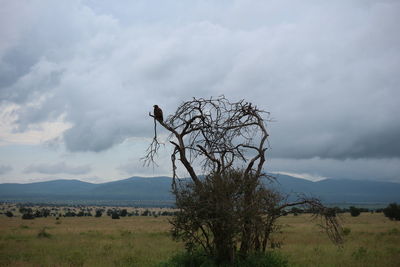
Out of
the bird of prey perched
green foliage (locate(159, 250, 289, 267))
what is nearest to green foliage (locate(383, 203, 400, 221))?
green foliage (locate(159, 250, 289, 267))

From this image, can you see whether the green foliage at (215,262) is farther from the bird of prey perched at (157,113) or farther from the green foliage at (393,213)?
the green foliage at (393,213)

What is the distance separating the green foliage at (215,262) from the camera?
12.0m

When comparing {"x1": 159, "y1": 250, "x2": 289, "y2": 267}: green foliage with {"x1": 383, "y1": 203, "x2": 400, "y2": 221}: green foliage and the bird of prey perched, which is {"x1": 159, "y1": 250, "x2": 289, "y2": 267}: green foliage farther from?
{"x1": 383, "y1": 203, "x2": 400, "y2": 221}: green foliage

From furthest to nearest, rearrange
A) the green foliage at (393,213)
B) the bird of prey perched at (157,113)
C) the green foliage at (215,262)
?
the green foliage at (393,213) → the bird of prey perched at (157,113) → the green foliage at (215,262)

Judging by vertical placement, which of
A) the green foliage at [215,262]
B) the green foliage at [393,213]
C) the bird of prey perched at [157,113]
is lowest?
the green foliage at [393,213]

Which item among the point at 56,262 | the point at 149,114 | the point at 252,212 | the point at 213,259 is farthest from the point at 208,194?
the point at 56,262

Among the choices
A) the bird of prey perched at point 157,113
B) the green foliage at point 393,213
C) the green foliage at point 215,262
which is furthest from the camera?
Answer: the green foliage at point 393,213

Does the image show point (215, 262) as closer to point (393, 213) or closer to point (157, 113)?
point (157, 113)

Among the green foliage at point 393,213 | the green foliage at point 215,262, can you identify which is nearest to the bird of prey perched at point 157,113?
the green foliage at point 215,262

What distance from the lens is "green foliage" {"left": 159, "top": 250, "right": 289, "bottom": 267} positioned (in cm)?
1196

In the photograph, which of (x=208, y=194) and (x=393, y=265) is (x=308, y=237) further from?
(x=208, y=194)

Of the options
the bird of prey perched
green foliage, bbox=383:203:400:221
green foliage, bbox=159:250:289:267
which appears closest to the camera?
green foliage, bbox=159:250:289:267

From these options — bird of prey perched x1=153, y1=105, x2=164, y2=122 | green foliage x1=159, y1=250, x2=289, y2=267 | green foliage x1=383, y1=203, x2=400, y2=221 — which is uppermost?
bird of prey perched x1=153, y1=105, x2=164, y2=122

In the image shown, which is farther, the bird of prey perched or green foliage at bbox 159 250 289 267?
the bird of prey perched
